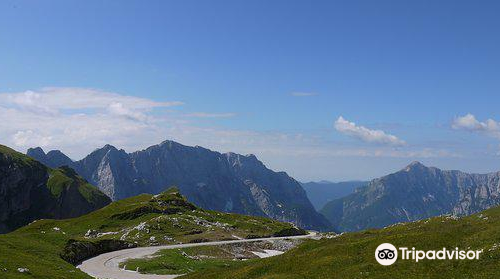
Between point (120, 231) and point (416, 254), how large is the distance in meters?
91.5

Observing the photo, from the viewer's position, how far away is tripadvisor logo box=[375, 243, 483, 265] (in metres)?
36.2

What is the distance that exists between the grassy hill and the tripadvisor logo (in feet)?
115

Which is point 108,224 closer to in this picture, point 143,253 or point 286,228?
point 143,253

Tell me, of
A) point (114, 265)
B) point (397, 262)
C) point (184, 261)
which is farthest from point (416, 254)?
point (114, 265)

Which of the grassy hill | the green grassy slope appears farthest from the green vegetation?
the green grassy slope

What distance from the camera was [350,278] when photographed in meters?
37.0

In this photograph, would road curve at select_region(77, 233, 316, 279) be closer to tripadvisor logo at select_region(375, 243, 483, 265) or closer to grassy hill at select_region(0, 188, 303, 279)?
grassy hill at select_region(0, 188, 303, 279)

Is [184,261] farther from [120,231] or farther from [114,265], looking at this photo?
[120,231]

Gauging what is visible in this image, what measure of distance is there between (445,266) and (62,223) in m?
113

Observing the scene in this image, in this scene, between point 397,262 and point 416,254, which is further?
point 416,254

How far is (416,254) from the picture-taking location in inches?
1538

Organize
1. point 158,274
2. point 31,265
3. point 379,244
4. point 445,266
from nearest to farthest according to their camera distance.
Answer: point 445,266 → point 379,244 → point 31,265 → point 158,274

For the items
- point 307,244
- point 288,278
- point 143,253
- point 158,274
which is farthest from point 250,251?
point 288,278

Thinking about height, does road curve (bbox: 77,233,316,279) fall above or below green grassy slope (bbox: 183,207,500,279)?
below
